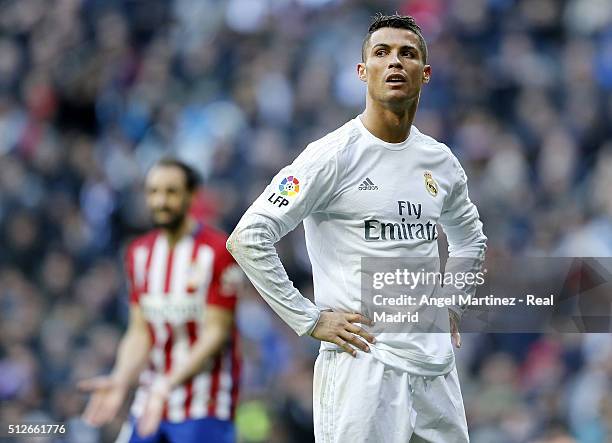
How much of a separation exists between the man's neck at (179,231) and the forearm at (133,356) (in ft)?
1.83

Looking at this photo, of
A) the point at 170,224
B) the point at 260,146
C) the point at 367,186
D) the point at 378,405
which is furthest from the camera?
the point at 260,146

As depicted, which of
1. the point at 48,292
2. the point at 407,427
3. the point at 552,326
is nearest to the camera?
the point at 407,427

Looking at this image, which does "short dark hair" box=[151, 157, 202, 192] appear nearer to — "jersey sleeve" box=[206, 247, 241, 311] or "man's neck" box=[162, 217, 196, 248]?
"man's neck" box=[162, 217, 196, 248]

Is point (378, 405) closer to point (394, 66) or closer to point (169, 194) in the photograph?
point (394, 66)

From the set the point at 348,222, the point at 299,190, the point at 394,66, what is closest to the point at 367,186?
the point at 348,222

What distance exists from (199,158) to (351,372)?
24.9 ft

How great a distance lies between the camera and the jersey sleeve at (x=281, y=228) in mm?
4738

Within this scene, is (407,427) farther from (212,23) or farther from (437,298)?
(212,23)

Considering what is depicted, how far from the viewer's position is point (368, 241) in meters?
4.88

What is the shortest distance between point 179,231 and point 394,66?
2688 mm

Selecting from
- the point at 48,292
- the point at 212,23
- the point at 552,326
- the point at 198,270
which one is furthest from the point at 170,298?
the point at 212,23

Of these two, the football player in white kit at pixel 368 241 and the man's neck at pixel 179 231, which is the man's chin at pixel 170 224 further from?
the football player in white kit at pixel 368 241

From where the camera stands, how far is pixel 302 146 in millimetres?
11906

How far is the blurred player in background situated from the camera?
681 cm
